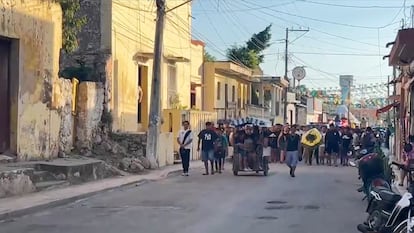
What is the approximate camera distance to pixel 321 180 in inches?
871

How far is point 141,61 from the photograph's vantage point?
103 ft

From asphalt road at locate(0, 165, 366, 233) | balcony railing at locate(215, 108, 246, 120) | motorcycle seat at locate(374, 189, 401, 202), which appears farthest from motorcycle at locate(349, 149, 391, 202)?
balcony railing at locate(215, 108, 246, 120)

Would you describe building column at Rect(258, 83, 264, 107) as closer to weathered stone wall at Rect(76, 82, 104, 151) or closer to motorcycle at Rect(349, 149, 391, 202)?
weathered stone wall at Rect(76, 82, 104, 151)

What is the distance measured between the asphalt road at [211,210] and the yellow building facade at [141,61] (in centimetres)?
912

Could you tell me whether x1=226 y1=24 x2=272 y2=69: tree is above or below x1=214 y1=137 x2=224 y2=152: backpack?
above

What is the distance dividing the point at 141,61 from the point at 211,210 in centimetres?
1831

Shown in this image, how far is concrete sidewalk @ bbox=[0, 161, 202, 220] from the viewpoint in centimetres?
1365

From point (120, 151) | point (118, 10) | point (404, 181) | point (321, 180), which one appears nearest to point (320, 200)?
point (404, 181)

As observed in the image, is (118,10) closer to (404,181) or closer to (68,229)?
(404,181)

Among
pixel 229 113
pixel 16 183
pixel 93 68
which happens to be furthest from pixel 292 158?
pixel 229 113

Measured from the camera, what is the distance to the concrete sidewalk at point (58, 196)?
13647 millimetres

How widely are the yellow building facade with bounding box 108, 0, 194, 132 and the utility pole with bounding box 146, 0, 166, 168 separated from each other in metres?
3.24

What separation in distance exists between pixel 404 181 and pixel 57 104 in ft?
→ 33.7

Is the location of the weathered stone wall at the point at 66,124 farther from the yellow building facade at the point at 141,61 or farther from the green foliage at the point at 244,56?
the green foliage at the point at 244,56
